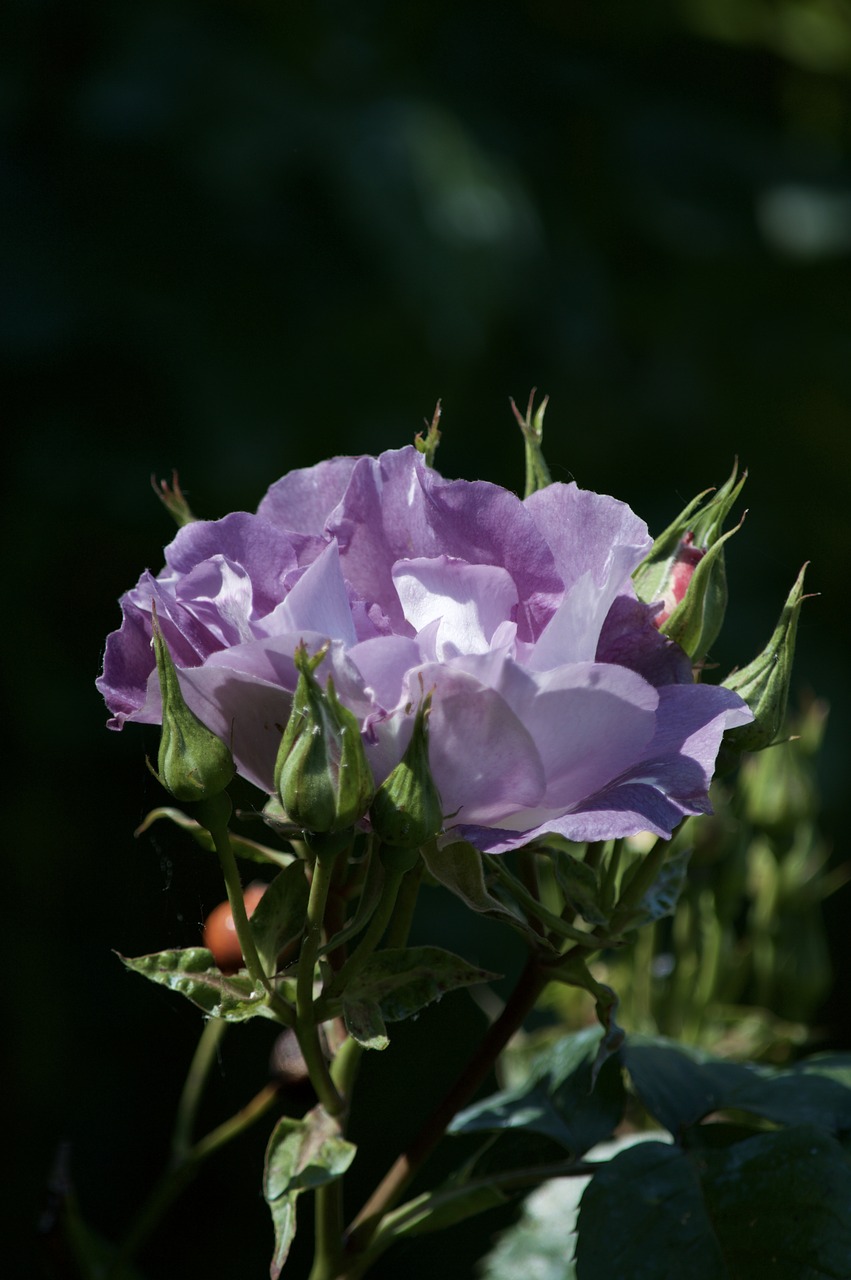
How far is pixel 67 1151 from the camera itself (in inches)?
23.4

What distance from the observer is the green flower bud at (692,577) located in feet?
1.53

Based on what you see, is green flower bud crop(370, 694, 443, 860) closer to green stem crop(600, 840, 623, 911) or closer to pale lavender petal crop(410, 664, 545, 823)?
pale lavender petal crop(410, 664, 545, 823)

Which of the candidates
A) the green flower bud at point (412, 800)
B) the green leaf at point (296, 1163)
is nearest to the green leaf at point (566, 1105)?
the green leaf at point (296, 1163)

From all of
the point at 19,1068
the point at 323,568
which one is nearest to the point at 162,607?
the point at 323,568

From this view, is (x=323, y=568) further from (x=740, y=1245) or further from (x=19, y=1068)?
(x=19, y=1068)

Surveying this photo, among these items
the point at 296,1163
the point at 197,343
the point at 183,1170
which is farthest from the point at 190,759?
the point at 197,343

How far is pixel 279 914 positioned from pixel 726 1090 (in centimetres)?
27

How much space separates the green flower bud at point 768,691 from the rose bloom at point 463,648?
27mm

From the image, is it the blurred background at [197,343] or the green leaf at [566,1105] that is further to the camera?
the blurred background at [197,343]

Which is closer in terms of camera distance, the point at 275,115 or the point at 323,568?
the point at 323,568

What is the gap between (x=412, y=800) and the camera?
40cm

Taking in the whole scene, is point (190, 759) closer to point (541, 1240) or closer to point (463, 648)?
point (463, 648)

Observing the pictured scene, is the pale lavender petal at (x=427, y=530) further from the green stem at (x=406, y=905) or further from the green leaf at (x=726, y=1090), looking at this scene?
the green leaf at (x=726, y=1090)

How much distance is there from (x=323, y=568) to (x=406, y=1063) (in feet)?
3.91
